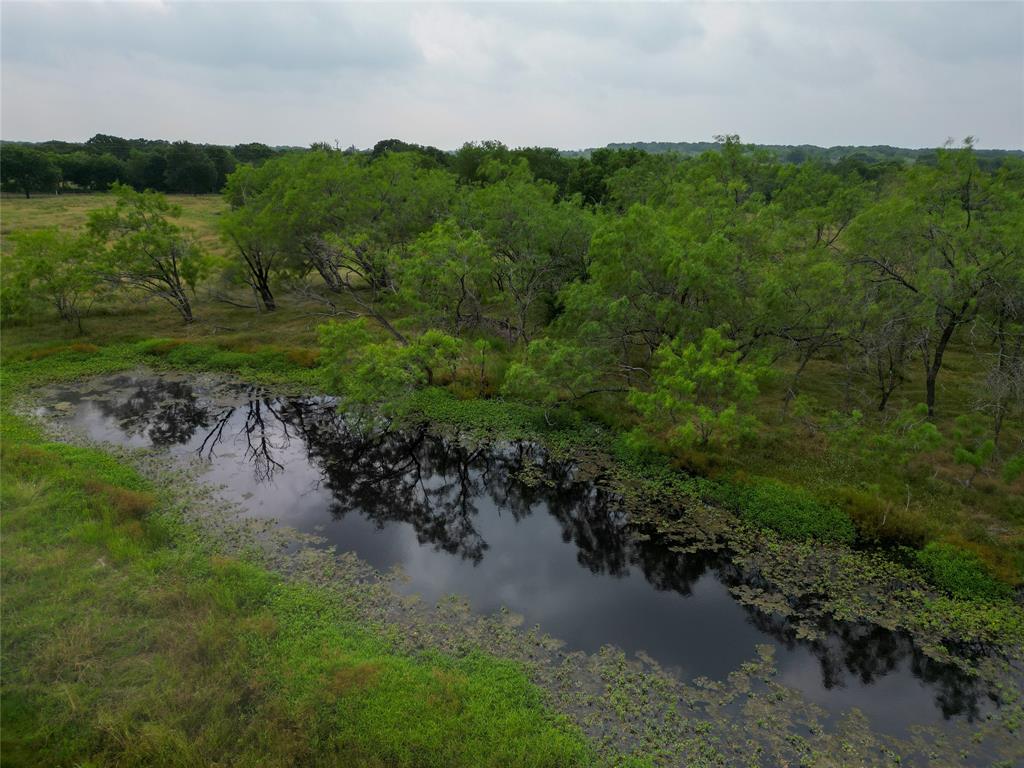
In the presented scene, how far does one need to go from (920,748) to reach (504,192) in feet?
83.2

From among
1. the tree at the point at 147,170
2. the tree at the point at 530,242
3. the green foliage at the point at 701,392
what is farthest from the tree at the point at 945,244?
the tree at the point at 147,170

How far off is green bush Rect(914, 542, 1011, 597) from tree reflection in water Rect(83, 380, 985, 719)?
7.83 ft

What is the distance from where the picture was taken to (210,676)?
34.5 feet

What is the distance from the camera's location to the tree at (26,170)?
6181 cm

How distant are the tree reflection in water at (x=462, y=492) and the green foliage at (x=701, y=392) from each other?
3.25m

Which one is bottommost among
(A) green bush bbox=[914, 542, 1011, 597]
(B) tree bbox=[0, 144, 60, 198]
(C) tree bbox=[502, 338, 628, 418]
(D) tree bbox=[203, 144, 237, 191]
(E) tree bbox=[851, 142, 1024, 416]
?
(A) green bush bbox=[914, 542, 1011, 597]

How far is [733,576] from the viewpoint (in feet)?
46.6

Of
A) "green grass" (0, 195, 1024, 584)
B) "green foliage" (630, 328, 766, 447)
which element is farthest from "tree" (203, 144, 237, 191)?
"green foliage" (630, 328, 766, 447)

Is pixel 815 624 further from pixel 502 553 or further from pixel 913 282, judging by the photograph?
pixel 913 282

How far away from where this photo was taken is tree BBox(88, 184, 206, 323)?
30.8 meters

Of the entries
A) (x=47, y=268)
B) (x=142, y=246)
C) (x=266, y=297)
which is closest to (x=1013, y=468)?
(x=266, y=297)

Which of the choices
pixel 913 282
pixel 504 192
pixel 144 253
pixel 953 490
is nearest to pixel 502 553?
pixel 953 490

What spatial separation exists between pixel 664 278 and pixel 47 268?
32394mm

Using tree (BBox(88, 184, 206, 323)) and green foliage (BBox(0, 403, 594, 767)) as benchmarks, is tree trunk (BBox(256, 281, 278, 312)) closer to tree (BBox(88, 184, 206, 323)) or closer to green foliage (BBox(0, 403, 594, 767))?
tree (BBox(88, 184, 206, 323))
